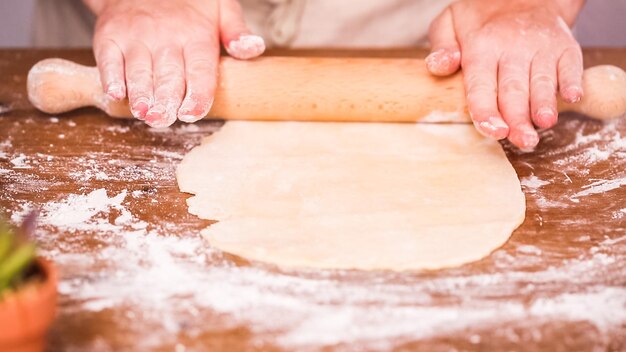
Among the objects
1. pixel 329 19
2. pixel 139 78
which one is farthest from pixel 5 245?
pixel 329 19

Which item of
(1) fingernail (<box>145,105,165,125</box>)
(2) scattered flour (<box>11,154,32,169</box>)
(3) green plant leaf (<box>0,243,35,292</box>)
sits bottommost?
(2) scattered flour (<box>11,154,32,169</box>)

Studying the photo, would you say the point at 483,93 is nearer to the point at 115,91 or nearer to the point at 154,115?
the point at 154,115

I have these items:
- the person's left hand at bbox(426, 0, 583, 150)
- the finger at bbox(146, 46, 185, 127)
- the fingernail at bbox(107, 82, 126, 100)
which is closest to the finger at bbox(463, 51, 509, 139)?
the person's left hand at bbox(426, 0, 583, 150)

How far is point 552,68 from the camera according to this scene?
168 cm

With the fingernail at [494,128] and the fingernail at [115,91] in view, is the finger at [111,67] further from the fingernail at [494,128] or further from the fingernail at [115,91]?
the fingernail at [494,128]

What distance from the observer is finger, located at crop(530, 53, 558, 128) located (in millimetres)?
1570

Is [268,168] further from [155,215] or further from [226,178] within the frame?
[155,215]

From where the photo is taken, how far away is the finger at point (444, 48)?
1737 millimetres

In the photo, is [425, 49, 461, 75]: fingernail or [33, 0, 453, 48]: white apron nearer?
[425, 49, 461, 75]: fingernail

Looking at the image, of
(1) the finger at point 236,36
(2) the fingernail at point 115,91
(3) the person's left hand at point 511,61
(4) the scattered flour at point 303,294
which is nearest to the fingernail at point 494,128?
(3) the person's left hand at point 511,61

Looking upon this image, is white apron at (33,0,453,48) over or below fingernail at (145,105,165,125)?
below

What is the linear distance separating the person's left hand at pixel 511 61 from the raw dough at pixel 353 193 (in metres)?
0.11

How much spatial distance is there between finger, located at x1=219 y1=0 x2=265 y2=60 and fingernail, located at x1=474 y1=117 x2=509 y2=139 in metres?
0.61

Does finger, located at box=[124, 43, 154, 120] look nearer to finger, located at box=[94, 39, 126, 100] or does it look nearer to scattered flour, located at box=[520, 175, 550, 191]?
finger, located at box=[94, 39, 126, 100]
